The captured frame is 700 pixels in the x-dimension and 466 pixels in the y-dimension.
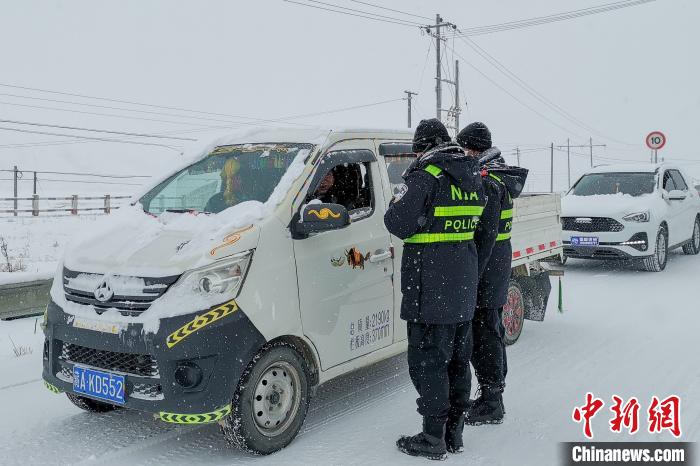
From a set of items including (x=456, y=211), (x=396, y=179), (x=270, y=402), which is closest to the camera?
(x=456, y=211)

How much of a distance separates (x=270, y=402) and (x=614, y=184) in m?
9.86

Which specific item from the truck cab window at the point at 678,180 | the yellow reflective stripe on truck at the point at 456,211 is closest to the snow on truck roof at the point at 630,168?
the truck cab window at the point at 678,180

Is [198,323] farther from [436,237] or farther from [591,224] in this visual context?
[591,224]

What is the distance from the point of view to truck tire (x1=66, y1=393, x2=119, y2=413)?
177 inches

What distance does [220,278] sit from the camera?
3691mm

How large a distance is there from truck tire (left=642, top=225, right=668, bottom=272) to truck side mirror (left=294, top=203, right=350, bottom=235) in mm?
8313

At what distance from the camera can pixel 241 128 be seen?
5.05 m

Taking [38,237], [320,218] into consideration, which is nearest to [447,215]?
[320,218]

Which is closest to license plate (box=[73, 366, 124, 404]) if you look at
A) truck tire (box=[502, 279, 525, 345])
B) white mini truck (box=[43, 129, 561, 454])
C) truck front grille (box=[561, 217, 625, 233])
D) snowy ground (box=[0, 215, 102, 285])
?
white mini truck (box=[43, 129, 561, 454])

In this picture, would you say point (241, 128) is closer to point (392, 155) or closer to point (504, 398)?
point (392, 155)

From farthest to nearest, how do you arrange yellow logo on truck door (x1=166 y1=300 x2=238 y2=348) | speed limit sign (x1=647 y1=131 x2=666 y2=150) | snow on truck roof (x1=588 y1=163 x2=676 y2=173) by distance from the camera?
speed limit sign (x1=647 y1=131 x2=666 y2=150)
snow on truck roof (x1=588 y1=163 x2=676 y2=173)
yellow logo on truck door (x1=166 y1=300 x2=238 y2=348)

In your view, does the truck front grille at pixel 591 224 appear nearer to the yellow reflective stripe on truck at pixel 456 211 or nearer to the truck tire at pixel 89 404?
the yellow reflective stripe on truck at pixel 456 211

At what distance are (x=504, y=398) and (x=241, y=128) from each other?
291cm

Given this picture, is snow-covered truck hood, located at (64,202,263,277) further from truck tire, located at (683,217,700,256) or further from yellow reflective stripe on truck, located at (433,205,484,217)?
truck tire, located at (683,217,700,256)
